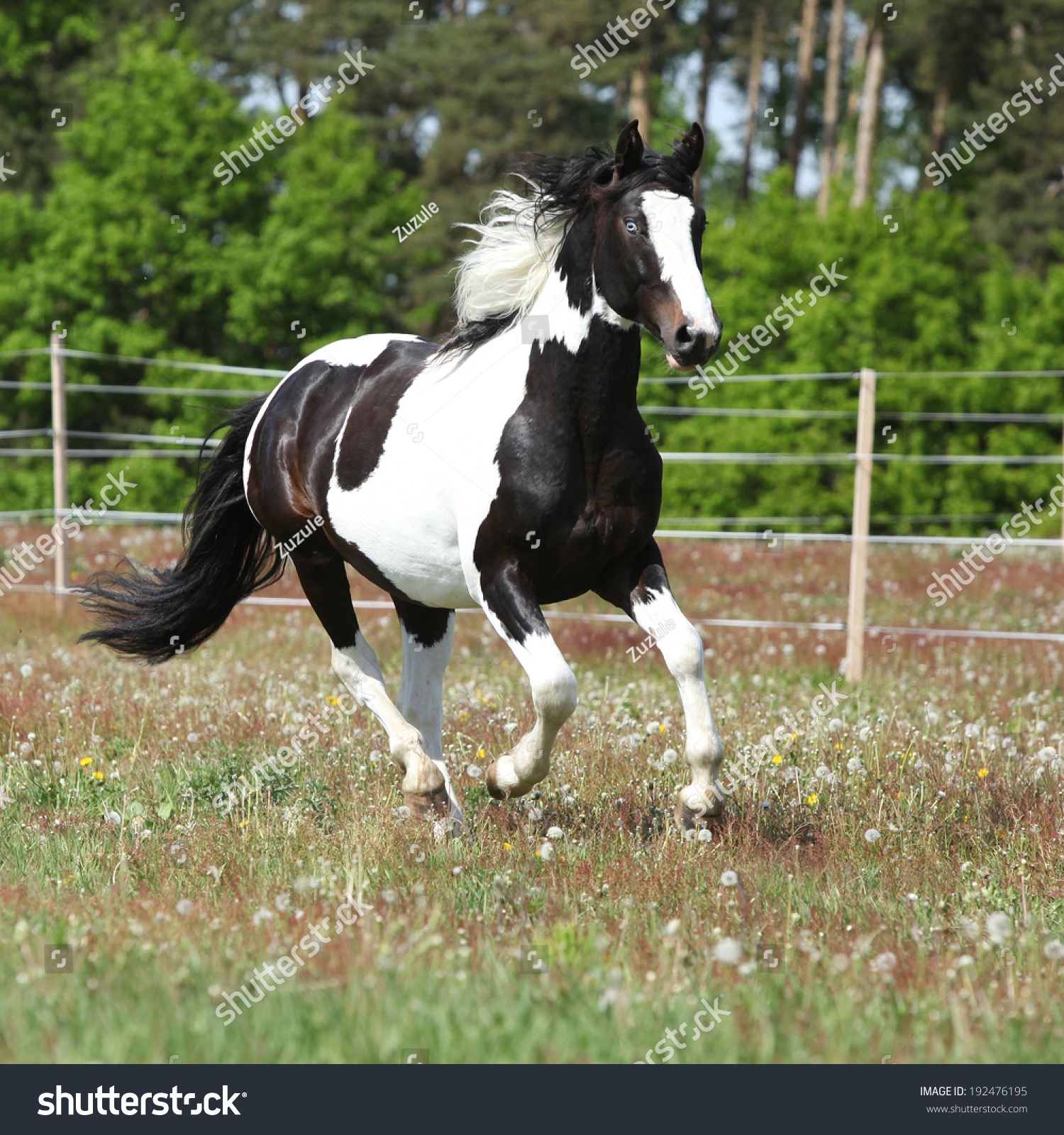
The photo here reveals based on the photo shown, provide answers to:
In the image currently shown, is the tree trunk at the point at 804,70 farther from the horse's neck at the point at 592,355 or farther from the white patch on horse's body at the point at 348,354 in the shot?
the horse's neck at the point at 592,355

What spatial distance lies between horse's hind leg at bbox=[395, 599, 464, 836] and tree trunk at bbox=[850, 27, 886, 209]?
21.6m

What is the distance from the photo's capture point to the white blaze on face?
3799 millimetres

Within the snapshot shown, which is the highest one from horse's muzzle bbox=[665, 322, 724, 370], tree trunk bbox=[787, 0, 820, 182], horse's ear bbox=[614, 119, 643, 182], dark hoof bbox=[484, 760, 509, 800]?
tree trunk bbox=[787, 0, 820, 182]

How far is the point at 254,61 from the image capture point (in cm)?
3111

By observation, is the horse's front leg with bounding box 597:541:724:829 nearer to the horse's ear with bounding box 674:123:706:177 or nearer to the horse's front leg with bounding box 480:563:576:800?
the horse's front leg with bounding box 480:563:576:800

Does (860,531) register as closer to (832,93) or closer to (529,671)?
(529,671)

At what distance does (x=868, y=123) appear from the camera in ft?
82.4

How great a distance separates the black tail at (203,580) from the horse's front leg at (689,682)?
2534 millimetres

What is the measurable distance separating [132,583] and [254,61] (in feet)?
92.3

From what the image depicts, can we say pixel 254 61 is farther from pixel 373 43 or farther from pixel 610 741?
pixel 610 741
